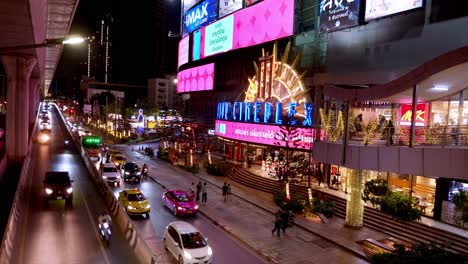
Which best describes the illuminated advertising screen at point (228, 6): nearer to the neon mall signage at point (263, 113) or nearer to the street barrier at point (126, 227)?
the neon mall signage at point (263, 113)

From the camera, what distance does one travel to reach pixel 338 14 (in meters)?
32.4

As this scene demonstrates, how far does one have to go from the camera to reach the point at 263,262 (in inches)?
741

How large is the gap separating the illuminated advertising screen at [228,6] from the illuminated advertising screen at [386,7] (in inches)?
991

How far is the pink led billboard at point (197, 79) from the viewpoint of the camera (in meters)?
56.6

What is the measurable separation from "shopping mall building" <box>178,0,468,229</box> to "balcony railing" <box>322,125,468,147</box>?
0.08 metres

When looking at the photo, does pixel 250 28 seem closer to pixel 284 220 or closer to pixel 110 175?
pixel 110 175

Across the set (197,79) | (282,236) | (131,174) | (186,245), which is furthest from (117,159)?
(186,245)

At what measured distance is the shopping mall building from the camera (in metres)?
18.3

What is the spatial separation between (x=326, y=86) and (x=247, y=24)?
2455cm

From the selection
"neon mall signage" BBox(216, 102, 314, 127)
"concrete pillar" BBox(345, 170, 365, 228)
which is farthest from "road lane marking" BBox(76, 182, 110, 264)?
"neon mall signage" BBox(216, 102, 314, 127)

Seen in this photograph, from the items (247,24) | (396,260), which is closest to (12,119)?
(247,24)

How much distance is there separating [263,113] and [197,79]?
27.1 meters

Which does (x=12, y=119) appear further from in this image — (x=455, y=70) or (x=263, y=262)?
(x=455, y=70)

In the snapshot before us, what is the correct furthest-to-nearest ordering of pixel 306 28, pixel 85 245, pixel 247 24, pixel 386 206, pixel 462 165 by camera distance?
pixel 247 24
pixel 306 28
pixel 386 206
pixel 85 245
pixel 462 165
